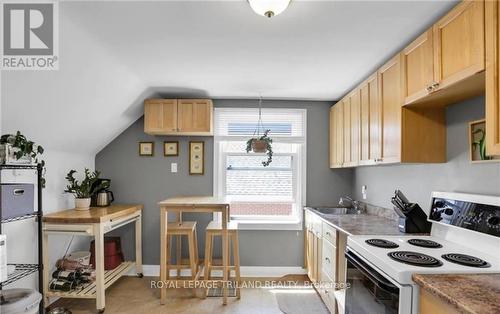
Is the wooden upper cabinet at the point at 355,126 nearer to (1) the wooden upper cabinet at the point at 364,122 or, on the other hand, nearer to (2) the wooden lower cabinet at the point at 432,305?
(1) the wooden upper cabinet at the point at 364,122

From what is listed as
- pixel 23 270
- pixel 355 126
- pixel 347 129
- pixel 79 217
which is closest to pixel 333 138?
pixel 347 129

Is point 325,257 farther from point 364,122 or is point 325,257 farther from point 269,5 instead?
point 269,5

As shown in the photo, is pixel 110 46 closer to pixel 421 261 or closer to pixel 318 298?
pixel 421 261

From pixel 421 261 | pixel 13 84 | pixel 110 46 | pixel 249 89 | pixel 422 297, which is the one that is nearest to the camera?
pixel 422 297

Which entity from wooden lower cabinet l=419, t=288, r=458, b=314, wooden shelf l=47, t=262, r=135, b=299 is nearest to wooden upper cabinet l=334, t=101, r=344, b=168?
wooden lower cabinet l=419, t=288, r=458, b=314

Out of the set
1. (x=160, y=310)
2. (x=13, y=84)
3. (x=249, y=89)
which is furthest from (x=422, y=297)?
(x=13, y=84)

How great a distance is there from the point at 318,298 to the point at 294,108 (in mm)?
2291

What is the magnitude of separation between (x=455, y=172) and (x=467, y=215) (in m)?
0.37

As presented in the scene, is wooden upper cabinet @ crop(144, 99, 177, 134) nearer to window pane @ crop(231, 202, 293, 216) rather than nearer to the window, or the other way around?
the window

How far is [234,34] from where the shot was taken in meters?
1.94

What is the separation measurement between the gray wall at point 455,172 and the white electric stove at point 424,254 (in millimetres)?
125

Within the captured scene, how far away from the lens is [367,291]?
1.64m

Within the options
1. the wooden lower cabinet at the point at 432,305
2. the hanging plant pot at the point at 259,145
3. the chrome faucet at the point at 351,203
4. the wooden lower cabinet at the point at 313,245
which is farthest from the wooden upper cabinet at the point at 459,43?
the chrome faucet at the point at 351,203

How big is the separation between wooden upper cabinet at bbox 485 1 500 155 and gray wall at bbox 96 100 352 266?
2521mm
